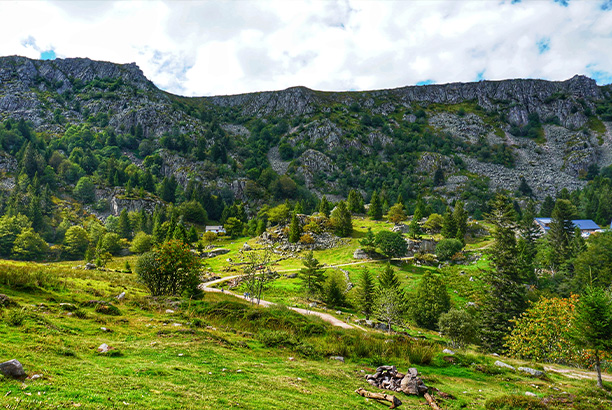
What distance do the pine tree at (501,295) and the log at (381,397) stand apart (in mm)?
31790

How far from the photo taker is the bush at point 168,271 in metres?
28.3

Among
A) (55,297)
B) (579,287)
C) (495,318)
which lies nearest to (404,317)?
(495,318)

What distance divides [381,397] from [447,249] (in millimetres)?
64806

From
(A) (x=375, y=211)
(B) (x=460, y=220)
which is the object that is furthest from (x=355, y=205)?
(B) (x=460, y=220)

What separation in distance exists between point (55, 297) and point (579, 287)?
69.8 meters

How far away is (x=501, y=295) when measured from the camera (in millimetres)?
38062

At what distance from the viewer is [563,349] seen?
23.1 m

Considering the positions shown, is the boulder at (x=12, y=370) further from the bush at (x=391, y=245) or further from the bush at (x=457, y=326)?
the bush at (x=391, y=245)

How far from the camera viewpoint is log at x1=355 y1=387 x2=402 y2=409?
9.76 metres

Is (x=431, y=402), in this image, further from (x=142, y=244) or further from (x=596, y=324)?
(x=142, y=244)

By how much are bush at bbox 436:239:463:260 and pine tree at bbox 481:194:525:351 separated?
2586 centimetres

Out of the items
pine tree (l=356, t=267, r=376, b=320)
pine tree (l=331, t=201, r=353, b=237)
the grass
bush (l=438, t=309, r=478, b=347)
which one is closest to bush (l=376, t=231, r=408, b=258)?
pine tree (l=331, t=201, r=353, b=237)

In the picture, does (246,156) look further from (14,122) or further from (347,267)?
(347,267)

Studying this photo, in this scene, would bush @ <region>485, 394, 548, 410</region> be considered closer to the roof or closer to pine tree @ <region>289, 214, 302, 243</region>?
pine tree @ <region>289, 214, 302, 243</region>
